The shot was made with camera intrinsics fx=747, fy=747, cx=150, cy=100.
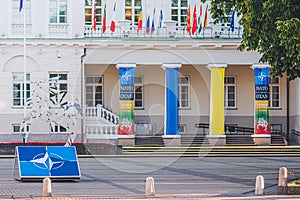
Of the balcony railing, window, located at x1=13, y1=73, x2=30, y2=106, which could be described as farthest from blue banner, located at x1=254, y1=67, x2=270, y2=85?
window, located at x1=13, y1=73, x2=30, y2=106

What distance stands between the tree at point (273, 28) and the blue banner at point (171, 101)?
56.3ft

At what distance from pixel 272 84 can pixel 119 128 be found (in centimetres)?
1113

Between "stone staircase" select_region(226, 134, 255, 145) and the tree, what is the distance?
17753 millimetres

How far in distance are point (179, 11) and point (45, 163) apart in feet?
72.8

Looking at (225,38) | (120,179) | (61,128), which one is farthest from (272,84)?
(120,179)

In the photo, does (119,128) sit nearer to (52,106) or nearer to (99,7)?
(52,106)

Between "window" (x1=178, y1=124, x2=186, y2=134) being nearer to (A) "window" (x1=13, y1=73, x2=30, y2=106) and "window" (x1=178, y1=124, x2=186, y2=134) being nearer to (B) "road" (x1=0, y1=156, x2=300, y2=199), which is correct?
(B) "road" (x1=0, y1=156, x2=300, y2=199)

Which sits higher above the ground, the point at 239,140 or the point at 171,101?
the point at 171,101

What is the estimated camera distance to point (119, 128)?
4281 cm

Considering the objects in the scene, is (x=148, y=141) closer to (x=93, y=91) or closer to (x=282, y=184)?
(x=93, y=91)

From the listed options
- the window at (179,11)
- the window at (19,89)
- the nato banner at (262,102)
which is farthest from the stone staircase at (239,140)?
the window at (19,89)

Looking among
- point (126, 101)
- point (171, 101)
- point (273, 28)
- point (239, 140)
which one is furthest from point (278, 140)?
point (273, 28)

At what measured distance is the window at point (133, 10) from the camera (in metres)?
45.1

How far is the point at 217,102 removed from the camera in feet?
143
